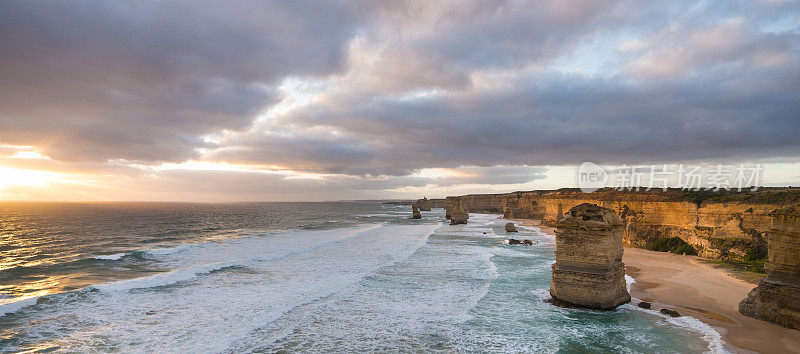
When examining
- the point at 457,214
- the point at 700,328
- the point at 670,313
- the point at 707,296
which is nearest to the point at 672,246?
the point at 707,296

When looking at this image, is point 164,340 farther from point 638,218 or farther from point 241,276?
point 638,218

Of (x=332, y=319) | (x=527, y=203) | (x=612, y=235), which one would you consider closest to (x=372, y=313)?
(x=332, y=319)

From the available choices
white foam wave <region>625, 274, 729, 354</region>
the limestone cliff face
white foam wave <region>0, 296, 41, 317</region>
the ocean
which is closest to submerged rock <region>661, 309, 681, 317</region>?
white foam wave <region>625, 274, 729, 354</region>

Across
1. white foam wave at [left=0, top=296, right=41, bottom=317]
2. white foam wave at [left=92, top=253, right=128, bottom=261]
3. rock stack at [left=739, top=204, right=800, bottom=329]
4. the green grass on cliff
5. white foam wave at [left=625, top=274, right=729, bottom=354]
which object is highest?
rock stack at [left=739, top=204, right=800, bottom=329]

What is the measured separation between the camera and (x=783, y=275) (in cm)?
1179

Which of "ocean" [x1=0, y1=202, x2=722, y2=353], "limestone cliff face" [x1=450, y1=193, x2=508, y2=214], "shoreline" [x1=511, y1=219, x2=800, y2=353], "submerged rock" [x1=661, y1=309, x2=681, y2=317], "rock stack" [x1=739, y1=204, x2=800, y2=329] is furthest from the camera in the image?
"limestone cliff face" [x1=450, y1=193, x2=508, y2=214]

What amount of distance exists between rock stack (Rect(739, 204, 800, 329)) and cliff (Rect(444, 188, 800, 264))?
7763mm

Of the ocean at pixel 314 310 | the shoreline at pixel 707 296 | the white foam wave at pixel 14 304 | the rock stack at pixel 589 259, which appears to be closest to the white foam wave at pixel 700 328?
the ocean at pixel 314 310

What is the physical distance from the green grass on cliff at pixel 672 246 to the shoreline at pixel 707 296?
1732 mm

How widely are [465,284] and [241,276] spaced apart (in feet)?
44.1

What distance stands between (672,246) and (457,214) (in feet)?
112

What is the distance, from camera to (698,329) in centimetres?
1206

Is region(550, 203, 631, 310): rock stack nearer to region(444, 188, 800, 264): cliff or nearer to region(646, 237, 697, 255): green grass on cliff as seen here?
region(444, 188, 800, 264): cliff

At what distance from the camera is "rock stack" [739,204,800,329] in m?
11.5
